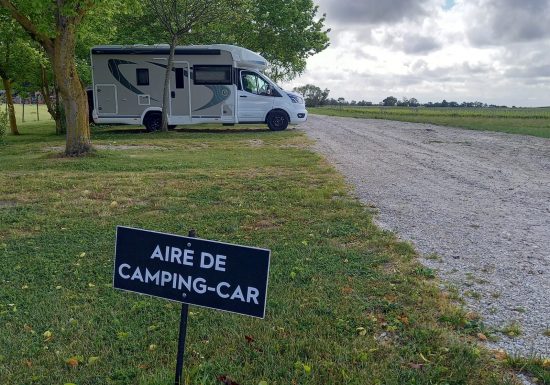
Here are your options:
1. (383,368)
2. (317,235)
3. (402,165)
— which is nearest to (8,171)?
(317,235)

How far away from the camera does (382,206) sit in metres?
6.76

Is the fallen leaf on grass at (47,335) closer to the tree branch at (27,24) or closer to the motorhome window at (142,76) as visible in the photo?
the tree branch at (27,24)

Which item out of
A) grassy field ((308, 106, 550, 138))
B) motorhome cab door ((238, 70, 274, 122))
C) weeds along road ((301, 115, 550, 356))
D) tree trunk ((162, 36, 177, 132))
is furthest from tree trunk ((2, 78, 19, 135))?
grassy field ((308, 106, 550, 138))

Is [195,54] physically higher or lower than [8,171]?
higher

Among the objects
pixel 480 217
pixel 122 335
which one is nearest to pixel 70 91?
pixel 480 217

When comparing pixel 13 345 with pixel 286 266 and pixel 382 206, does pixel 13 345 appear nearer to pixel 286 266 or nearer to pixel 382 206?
pixel 286 266

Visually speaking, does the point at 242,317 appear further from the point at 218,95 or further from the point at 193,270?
the point at 218,95

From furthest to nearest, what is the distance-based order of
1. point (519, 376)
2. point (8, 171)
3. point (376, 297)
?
point (8, 171)
point (376, 297)
point (519, 376)

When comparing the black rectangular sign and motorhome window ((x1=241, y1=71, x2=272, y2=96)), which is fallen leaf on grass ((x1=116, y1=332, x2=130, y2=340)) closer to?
the black rectangular sign

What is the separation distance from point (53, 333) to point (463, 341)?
2.76 m

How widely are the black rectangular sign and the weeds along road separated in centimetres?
179

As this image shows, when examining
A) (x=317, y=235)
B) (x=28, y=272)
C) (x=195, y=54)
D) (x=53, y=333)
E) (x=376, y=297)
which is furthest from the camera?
(x=195, y=54)

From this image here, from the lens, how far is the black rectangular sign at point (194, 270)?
2.36 metres

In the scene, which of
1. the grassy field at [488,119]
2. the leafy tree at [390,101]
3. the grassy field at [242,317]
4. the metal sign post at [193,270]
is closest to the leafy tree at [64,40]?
the grassy field at [242,317]
